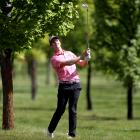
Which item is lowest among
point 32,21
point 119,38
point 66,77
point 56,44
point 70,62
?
point 66,77

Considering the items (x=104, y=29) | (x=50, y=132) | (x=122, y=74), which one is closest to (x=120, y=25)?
(x=104, y=29)

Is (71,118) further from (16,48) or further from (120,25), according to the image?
(120,25)

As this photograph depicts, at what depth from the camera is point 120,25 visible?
111ft

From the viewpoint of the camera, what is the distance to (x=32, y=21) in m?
16.2

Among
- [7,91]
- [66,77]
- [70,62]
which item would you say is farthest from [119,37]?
[70,62]

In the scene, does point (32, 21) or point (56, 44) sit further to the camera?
point (32, 21)

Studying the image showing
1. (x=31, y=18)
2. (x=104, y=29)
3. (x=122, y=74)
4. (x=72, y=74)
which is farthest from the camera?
(x=104, y=29)

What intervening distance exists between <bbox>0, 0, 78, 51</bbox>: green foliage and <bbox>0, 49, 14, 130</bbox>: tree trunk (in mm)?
966

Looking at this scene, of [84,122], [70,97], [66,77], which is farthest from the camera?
[84,122]

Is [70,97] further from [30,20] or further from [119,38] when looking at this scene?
[119,38]

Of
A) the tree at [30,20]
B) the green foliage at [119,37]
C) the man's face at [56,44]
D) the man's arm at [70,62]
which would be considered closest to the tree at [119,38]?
the green foliage at [119,37]

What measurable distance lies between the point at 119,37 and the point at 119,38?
6 centimetres

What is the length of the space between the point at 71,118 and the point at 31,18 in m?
3.27

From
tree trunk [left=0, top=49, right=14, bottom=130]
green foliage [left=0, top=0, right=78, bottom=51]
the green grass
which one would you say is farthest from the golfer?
tree trunk [left=0, top=49, right=14, bottom=130]
